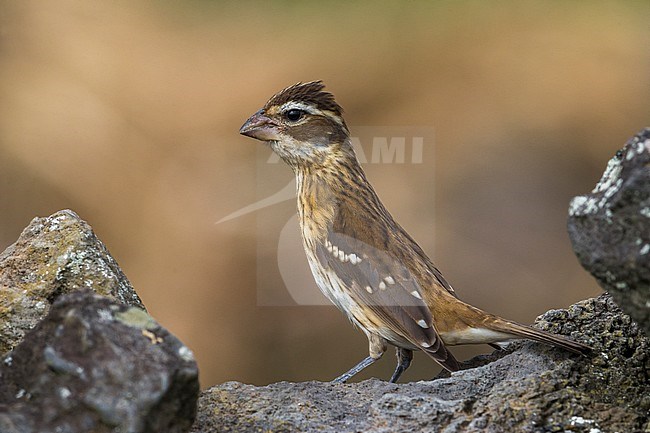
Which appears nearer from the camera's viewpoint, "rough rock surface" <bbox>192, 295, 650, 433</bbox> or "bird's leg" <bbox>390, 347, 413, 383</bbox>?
"rough rock surface" <bbox>192, 295, 650, 433</bbox>

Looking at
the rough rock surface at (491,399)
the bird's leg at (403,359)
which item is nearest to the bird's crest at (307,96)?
the bird's leg at (403,359)

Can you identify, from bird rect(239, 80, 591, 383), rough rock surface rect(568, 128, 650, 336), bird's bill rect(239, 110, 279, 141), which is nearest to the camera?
rough rock surface rect(568, 128, 650, 336)

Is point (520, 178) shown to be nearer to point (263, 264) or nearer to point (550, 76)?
point (550, 76)

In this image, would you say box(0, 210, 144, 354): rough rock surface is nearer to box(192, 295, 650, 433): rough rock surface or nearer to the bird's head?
box(192, 295, 650, 433): rough rock surface

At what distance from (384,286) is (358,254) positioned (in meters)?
0.26

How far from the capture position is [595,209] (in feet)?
11.0

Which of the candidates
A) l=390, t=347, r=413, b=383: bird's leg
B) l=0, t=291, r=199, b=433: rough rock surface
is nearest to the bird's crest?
l=390, t=347, r=413, b=383: bird's leg

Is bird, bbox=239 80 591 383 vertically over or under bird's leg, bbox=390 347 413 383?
over

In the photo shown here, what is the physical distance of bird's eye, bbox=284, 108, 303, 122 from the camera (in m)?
5.90

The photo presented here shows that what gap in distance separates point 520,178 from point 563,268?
1.12 metres

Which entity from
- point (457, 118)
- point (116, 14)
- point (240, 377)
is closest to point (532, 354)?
point (240, 377)

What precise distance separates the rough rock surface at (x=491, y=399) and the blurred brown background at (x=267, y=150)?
5.10 metres

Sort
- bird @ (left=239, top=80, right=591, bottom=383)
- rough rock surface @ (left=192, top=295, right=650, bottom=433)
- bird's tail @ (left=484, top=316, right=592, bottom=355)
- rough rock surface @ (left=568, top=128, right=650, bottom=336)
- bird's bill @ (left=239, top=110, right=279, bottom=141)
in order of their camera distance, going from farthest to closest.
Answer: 1. bird's bill @ (left=239, top=110, right=279, bottom=141)
2. bird @ (left=239, top=80, right=591, bottom=383)
3. bird's tail @ (left=484, top=316, right=592, bottom=355)
4. rough rock surface @ (left=192, top=295, right=650, bottom=433)
5. rough rock surface @ (left=568, top=128, right=650, bottom=336)

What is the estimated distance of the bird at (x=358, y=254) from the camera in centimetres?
522
